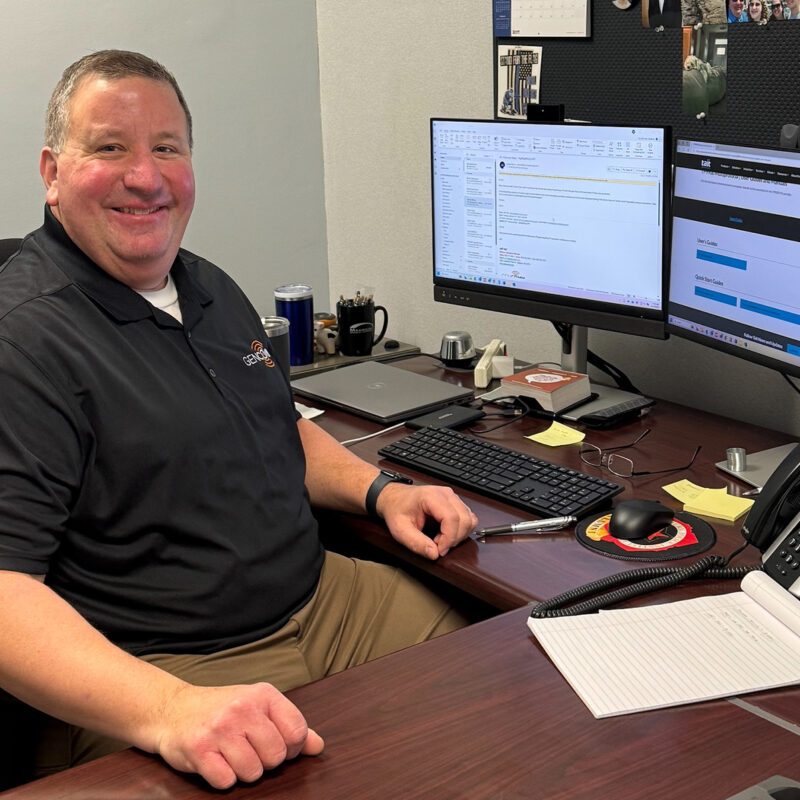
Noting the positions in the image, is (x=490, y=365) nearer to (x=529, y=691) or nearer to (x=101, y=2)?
(x=529, y=691)

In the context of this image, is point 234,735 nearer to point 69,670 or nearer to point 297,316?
point 69,670

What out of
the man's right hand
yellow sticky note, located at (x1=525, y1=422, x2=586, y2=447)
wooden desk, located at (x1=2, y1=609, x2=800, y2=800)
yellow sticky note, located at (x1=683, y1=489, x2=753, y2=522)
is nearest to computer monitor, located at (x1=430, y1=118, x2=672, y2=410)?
yellow sticky note, located at (x1=525, y1=422, x2=586, y2=447)

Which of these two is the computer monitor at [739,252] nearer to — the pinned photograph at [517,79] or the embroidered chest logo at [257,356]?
the pinned photograph at [517,79]

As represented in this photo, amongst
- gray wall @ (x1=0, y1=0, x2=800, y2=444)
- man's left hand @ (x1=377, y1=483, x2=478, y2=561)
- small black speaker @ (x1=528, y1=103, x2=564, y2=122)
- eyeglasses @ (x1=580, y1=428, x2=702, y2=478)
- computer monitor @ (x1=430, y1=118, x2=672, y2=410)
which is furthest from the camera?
gray wall @ (x1=0, y1=0, x2=800, y2=444)

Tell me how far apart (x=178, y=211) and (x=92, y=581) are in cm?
58

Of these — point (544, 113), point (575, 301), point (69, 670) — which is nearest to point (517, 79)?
point (544, 113)

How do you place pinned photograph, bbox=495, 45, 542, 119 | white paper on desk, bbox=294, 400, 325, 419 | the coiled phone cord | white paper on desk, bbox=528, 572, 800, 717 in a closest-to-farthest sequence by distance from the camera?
white paper on desk, bbox=528, 572, 800, 717 < the coiled phone cord < white paper on desk, bbox=294, 400, 325, 419 < pinned photograph, bbox=495, 45, 542, 119

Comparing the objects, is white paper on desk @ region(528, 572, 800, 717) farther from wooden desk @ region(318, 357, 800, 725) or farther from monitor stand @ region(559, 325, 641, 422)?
monitor stand @ region(559, 325, 641, 422)

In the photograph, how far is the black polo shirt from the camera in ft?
4.18

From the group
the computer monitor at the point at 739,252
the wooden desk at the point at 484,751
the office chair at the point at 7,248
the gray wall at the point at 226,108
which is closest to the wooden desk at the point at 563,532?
the computer monitor at the point at 739,252

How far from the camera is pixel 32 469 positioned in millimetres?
1230

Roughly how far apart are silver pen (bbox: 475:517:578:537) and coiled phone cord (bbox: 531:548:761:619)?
0.16 metres

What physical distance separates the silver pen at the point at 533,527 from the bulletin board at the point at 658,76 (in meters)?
0.64

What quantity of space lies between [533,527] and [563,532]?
0.04 metres
